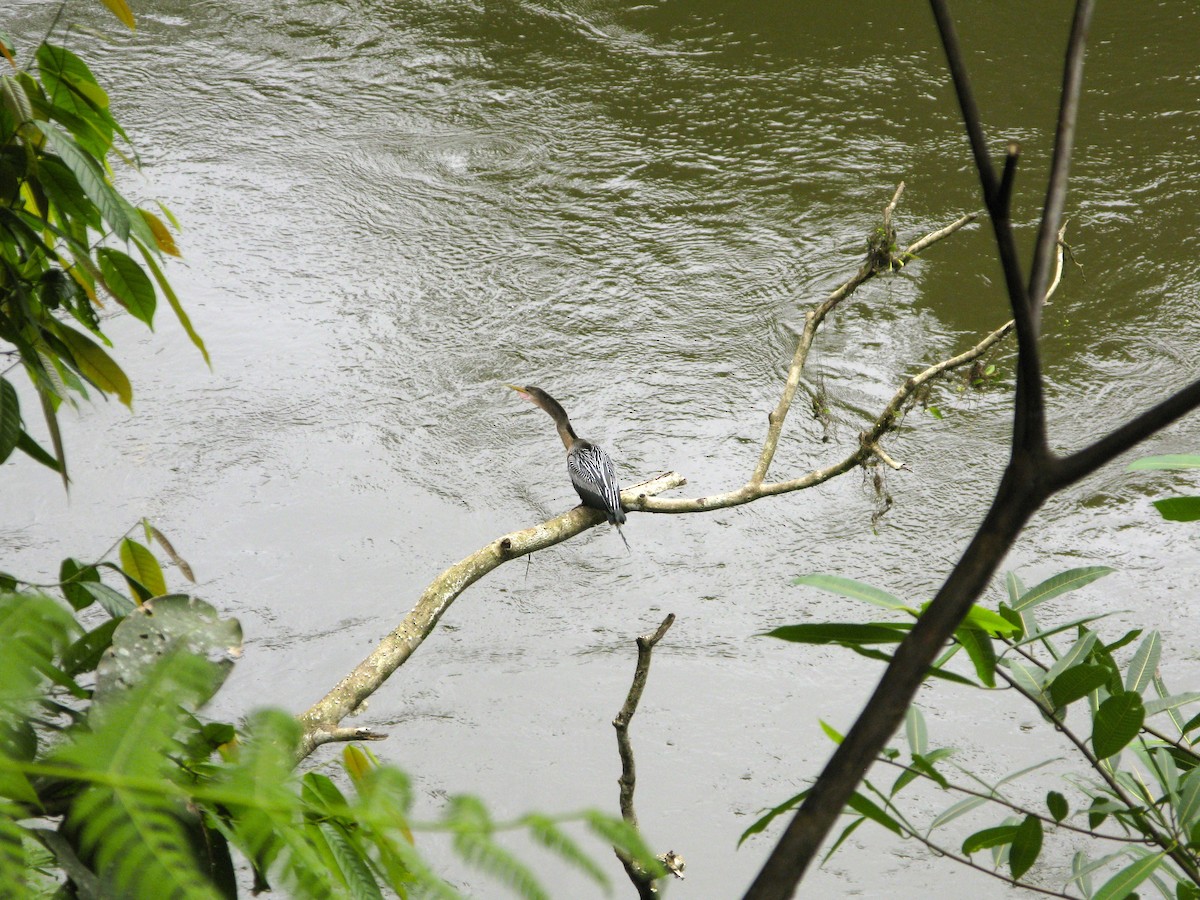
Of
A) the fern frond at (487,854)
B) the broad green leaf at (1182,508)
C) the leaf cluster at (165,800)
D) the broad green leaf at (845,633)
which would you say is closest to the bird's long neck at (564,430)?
the broad green leaf at (1182,508)

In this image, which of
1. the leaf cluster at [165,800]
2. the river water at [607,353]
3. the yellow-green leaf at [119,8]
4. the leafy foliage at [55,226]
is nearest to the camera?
the leaf cluster at [165,800]

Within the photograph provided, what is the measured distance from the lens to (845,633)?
76cm

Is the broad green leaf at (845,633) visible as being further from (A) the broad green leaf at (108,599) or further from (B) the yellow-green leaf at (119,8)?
(B) the yellow-green leaf at (119,8)

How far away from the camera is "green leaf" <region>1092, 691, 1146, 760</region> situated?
90 centimetres

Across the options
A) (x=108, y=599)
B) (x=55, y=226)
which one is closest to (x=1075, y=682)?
(x=108, y=599)

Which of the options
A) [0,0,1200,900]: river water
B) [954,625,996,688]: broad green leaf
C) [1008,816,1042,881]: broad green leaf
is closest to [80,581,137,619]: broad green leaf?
[954,625,996,688]: broad green leaf

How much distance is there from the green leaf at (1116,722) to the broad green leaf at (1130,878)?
0.30 ft

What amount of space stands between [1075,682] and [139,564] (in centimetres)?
102

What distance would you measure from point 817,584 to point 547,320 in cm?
341

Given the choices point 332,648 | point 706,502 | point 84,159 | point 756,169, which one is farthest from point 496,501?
point 84,159

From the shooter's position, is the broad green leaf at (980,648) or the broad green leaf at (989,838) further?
the broad green leaf at (989,838)

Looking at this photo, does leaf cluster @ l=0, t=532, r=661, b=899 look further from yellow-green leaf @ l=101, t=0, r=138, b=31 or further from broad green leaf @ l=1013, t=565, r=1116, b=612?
yellow-green leaf @ l=101, t=0, r=138, b=31

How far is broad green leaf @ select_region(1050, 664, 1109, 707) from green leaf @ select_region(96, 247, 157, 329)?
107 cm

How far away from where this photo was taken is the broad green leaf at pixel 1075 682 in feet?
3.06
